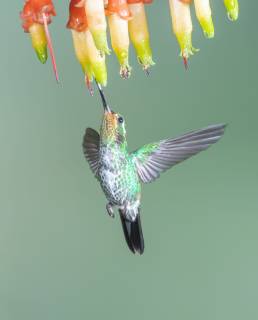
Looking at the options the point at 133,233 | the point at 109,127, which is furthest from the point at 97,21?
the point at 133,233

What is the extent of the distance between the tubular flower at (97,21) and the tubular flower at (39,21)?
0.06 metres

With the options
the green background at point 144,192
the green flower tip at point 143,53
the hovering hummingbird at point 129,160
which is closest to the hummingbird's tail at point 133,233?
the hovering hummingbird at point 129,160

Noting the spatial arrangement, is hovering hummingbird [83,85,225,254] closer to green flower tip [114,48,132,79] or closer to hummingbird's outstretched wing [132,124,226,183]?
hummingbird's outstretched wing [132,124,226,183]

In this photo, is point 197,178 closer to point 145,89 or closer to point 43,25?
point 145,89

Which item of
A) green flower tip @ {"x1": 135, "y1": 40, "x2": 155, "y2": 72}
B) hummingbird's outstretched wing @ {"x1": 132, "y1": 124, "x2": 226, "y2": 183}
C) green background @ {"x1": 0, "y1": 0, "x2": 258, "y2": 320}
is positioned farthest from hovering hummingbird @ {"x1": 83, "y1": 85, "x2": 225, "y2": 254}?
green background @ {"x1": 0, "y1": 0, "x2": 258, "y2": 320}

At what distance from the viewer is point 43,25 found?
968mm

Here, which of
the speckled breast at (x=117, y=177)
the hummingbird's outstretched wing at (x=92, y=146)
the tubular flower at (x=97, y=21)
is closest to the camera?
the tubular flower at (x=97, y=21)

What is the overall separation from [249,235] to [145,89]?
68 centimetres

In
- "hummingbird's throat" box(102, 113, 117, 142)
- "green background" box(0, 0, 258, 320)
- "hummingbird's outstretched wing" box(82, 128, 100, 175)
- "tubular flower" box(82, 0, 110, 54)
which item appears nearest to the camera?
"tubular flower" box(82, 0, 110, 54)

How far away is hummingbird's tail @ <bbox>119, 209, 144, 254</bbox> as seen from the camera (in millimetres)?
1469

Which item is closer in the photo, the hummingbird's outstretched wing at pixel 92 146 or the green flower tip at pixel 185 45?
the green flower tip at pixel 185 45

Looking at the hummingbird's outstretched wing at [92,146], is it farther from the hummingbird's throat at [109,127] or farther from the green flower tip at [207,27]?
the green flower tip at [207,27]

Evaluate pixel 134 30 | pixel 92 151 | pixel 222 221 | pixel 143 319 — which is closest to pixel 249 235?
pixel 222 221

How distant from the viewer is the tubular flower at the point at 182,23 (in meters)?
1.01
